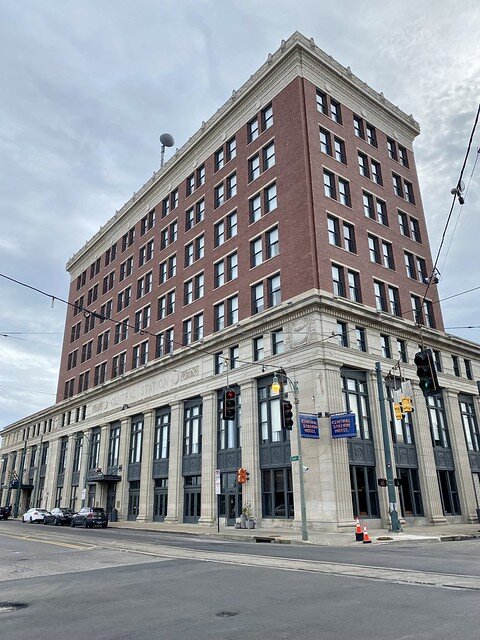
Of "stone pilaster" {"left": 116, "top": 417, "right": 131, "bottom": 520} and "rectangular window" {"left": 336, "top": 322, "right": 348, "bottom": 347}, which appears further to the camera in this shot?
"stone pilaster" {"left": 116, "top": 417, "right": 131, "bottom": 520}

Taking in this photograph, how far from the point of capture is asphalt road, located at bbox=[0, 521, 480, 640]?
705 centimetres

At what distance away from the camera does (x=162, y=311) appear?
49.4 m

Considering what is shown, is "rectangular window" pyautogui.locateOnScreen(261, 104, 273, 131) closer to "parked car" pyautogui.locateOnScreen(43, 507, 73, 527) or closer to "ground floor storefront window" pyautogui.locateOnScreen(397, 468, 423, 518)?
"ground floor storefront window" pyautogui.locateOnScreen(397, 468, 423, 518)

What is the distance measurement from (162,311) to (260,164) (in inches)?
682

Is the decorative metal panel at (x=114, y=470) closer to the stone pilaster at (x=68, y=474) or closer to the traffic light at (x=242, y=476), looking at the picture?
the stone pilaster at (x=68, y=474)

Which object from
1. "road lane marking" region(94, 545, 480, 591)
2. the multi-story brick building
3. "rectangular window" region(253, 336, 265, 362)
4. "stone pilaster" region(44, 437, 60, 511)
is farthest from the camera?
"stone pilaster" region(44, 437, 60, 511)

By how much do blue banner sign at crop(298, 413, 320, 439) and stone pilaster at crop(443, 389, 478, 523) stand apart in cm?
1513

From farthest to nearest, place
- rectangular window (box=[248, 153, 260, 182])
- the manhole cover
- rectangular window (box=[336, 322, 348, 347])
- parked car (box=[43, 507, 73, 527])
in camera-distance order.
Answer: parked car (box=[43, 507, 73, 527]), rectangular window (box=[248, 153, 260, 182]), rectangular window (box=[336, 322, 348, 347]), the manhole cover

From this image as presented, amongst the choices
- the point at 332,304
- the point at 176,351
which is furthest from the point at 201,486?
the point at 332,304

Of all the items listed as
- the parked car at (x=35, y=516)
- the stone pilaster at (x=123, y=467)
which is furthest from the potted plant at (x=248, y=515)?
the parked car at (x=35, y=516)

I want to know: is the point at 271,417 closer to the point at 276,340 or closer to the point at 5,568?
the point at 276,340

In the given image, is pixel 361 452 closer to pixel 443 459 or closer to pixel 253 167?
pixel 443 459

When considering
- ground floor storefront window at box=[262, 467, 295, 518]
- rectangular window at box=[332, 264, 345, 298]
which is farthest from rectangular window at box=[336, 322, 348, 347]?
ground floor storefront window at box=[262, 467, 295, 518]

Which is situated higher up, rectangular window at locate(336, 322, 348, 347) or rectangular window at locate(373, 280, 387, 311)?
rectangular window at locate(373, 280, 387, 311)
